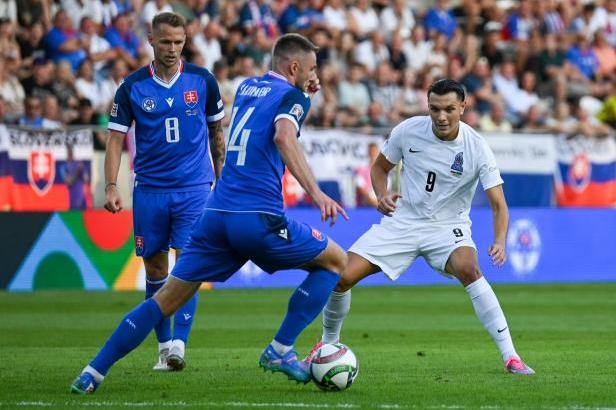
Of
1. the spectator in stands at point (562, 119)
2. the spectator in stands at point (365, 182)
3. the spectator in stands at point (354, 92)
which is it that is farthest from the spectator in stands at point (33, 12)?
the spectator in stands at point (562, 119)

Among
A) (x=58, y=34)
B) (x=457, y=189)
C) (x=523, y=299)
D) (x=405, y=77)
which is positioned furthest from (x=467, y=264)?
(x=405, y=77)

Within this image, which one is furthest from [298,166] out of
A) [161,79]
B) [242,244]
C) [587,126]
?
[587,126]

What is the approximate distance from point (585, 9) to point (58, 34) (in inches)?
513

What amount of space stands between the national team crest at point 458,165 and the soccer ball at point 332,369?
7.16 feet

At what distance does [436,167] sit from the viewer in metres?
10.0

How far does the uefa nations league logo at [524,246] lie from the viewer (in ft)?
70.3

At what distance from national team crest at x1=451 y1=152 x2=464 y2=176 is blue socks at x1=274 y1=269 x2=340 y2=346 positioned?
6.67ft

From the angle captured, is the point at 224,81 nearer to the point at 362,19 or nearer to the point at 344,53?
the point at 344,53

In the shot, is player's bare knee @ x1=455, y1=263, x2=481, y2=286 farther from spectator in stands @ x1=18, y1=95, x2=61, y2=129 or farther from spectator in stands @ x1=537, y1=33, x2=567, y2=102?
spectator in stands @ x1=537, y1=33, x2=567, y2=102

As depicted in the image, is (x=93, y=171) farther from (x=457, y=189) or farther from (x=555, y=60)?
(x=555, y=60)

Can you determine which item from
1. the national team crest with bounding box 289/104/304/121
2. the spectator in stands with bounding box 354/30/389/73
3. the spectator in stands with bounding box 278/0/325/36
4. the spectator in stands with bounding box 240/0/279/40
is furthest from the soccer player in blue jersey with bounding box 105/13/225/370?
the spectator in stands with bounding box 354/30/389/73

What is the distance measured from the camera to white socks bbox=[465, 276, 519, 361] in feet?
31.6

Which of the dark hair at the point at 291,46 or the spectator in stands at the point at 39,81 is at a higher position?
the dark hair at the point at 291,46

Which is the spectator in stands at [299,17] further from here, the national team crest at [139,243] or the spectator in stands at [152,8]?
the national team crest at [139,243]
